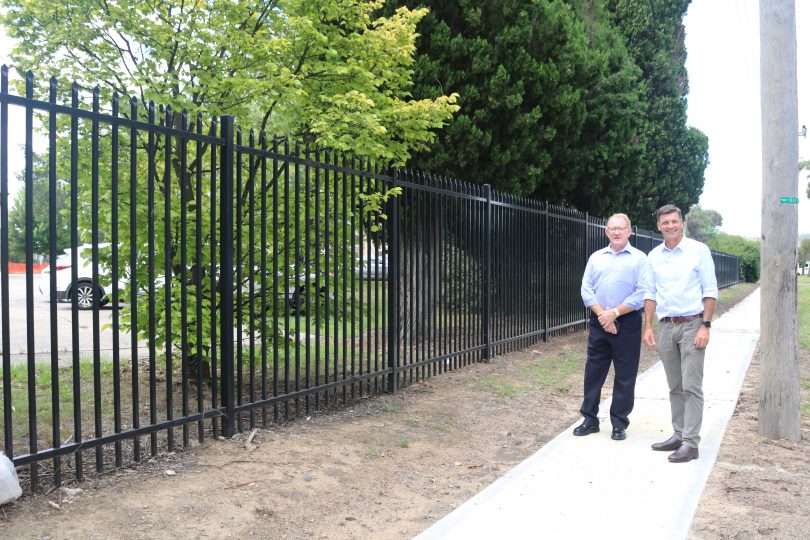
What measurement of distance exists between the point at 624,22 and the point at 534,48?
9.49 metres

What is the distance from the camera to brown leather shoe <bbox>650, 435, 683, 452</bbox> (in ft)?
16.8

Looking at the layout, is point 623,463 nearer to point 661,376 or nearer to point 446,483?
point 446,483

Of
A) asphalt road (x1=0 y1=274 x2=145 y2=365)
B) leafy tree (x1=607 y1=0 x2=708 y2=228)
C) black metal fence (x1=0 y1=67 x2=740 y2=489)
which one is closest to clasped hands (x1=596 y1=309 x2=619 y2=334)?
black metal fence (x1=0 y1=67 x2=740 y2=489)

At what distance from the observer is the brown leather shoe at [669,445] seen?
5.12 metres

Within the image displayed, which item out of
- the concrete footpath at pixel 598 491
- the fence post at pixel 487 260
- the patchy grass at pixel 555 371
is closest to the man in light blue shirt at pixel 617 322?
the concrete footpath at pixel 598 491

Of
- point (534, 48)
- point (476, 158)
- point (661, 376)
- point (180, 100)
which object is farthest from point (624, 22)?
point (180, 100)

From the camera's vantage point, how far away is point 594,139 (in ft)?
43.5

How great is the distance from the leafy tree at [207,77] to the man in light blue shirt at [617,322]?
2173mm

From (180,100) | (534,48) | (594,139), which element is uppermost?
(534,48)

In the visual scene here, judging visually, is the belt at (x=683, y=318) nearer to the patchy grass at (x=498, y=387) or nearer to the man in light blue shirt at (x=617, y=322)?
the man in light blue shirt at (x=617, y=322)

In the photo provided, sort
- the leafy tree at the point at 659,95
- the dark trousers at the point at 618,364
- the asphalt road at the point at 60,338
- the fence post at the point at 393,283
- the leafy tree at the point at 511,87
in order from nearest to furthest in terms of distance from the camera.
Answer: the dark trousers at the point at 618,364 → the fence post at the point at 393,283 → the asphalt road at the point at 60,338 → the leafy tree at the point at 511,87 → the leafy tree at the point at 659,95

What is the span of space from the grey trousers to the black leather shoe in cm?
74

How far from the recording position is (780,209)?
17.7 feet

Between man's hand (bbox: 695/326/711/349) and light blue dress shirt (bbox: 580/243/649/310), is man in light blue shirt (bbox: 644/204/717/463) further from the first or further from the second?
light blue dress shirt (bbox: 580/243/649/310)
